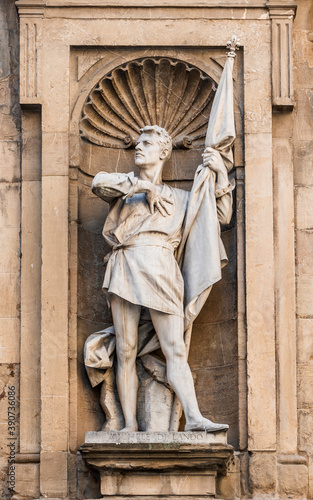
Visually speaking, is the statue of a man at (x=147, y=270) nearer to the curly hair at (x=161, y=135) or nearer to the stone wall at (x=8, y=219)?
the curly hair at (x=161, y=135)

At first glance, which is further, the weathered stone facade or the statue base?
the weathered stone facade

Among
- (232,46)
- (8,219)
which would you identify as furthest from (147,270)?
(232,46)

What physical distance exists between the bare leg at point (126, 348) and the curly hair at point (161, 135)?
1.44m

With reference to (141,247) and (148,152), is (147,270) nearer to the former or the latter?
(141,247)

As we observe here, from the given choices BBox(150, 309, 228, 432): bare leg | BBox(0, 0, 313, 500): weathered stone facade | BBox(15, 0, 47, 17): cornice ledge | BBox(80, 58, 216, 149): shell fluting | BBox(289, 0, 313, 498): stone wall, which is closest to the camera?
BBox(150, 309, 228, 432): bare leg

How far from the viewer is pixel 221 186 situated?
15453 millimetres

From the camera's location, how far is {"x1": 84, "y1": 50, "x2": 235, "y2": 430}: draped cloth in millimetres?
15266

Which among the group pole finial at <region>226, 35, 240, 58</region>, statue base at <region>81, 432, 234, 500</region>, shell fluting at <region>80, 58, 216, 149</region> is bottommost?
statue base at <region>81, 432, 234, 500</region>

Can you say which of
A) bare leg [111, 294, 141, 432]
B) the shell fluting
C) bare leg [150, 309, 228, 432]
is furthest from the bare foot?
the shell fluting

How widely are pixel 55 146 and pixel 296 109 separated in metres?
2.19

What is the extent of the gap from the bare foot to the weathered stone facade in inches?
18.1

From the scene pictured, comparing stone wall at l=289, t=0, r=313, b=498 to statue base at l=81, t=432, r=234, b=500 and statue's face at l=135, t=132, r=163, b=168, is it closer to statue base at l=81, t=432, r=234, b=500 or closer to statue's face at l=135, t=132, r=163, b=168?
statue base at l=81, t=432, r=234, b=500

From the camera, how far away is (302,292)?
1568cm

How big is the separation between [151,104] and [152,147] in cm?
79
